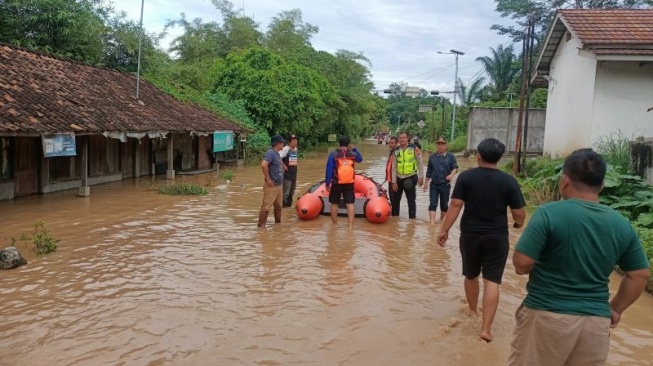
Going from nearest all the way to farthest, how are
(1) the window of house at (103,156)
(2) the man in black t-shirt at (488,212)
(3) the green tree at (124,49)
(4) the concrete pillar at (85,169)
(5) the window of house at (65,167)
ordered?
(2) the man in black t-shirt at (488,212) → (4) the concrete pillar at (85,169) → (5) the window of house at (65,167) → (1) the window of house at (103,156) → (3) the green tree at (124,49)

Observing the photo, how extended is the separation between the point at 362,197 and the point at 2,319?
733 centimetres

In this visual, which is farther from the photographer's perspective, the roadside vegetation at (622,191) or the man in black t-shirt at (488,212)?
the roadside vegetation at (622,191)

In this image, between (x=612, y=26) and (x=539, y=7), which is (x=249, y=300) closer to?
(x=612, y=26)

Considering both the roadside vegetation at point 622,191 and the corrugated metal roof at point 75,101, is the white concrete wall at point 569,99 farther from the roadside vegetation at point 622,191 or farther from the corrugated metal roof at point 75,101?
the corrugated metal roof at point 75,101

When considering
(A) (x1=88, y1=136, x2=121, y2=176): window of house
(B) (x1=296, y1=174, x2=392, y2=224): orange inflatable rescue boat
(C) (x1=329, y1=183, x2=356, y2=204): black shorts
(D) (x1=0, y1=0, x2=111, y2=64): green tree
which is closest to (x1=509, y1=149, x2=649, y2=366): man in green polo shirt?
(C) (x1=329, y1=183, x2=356, y2=204): black shorts

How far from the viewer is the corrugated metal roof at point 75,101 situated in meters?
11.4

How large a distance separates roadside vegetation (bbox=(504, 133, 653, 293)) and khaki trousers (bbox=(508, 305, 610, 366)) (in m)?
4.60

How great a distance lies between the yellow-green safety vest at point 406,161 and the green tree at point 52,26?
18364 mm

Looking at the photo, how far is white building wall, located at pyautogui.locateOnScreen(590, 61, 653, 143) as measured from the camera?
1566cm

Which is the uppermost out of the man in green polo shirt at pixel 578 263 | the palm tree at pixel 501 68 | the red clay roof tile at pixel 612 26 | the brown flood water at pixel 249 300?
the palm tree at pixel 501 68

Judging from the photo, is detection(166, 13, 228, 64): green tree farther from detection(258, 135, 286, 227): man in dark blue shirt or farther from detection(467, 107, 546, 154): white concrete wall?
detection(258, 135, 286, 227): man in dark blue shirt

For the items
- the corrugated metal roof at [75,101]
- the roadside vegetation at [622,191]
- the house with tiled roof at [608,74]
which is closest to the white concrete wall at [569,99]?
the house with tiled roof at [608,74]

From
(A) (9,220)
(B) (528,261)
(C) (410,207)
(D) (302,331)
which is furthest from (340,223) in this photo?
(B) (528,261)

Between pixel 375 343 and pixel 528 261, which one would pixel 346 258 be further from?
pixel 528 261
